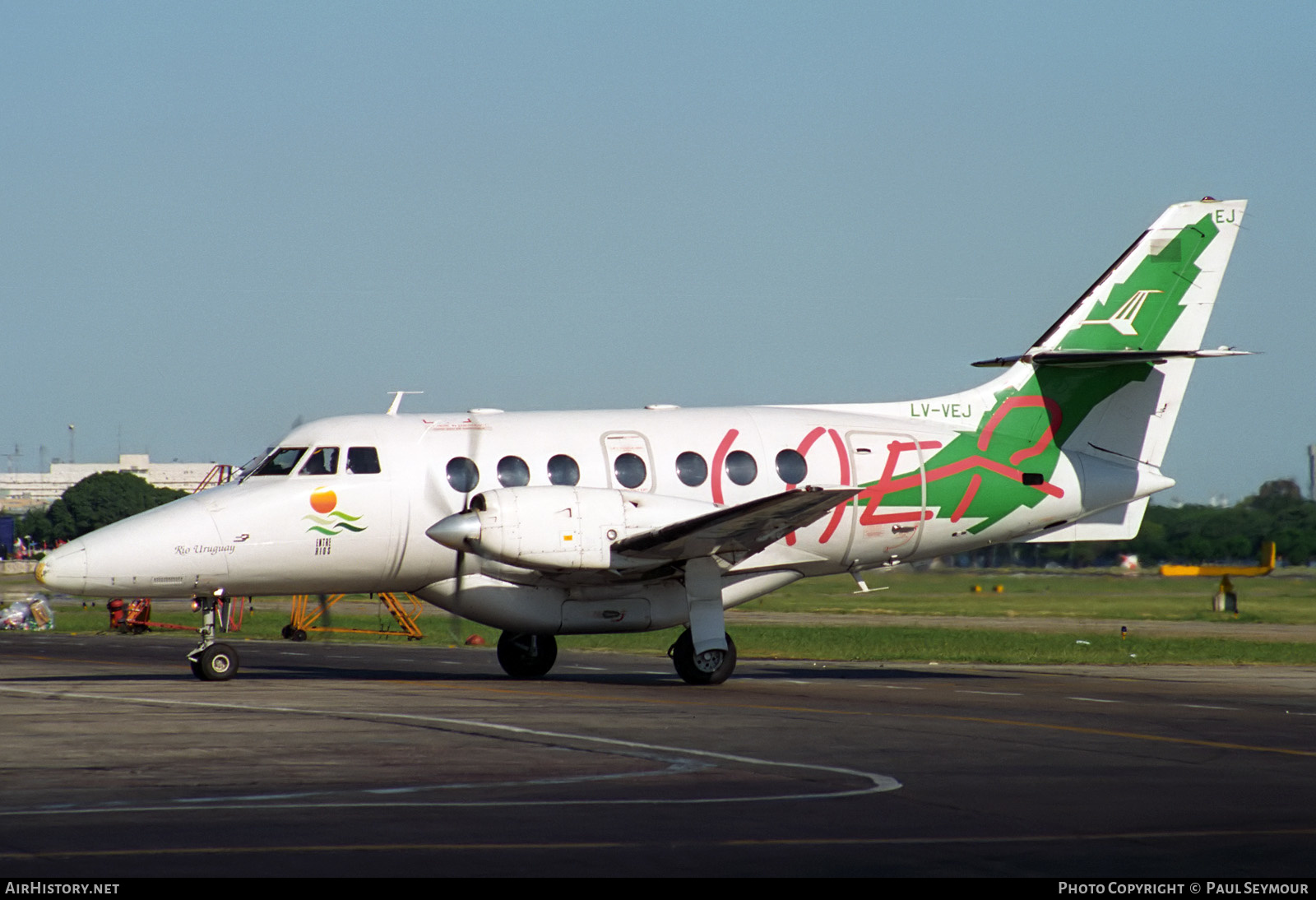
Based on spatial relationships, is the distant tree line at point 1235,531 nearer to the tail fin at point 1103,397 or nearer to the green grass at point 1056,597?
the green grass at point 1056,597

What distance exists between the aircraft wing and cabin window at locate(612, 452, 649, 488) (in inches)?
47.0

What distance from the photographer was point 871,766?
11.9 metres

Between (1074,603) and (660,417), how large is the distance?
92.2 ft

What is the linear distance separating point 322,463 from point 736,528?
551 cm

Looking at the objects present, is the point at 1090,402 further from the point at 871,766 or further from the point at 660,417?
the point at 871,766

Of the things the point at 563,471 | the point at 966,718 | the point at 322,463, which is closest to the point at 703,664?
the point at 563,471

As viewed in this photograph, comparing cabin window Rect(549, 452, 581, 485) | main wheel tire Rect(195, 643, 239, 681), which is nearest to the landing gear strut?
main wheel tire Rect(195, 643, 239, 681)

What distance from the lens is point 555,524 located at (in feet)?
61.5

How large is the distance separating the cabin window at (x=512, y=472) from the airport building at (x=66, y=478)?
12819cm

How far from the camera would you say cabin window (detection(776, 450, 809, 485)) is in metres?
21.0

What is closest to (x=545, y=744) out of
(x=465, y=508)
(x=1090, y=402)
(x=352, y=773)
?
(x=352, y=773)

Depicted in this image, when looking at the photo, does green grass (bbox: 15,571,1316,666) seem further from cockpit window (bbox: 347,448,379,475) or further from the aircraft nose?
the aircraft nose

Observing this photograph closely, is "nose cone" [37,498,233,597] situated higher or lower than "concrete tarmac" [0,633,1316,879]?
higher
